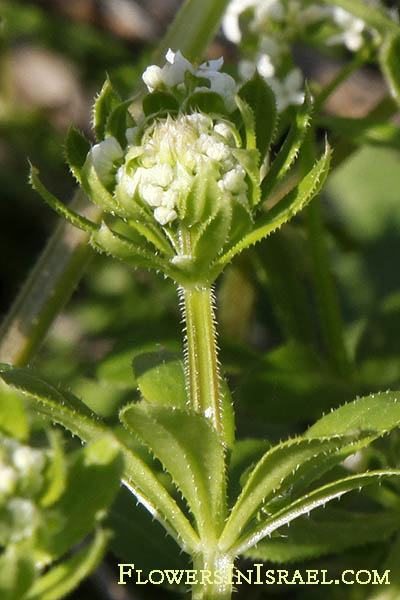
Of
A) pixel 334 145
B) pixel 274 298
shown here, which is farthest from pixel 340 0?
pixel 274 298

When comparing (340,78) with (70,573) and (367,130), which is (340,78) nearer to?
(367,130)

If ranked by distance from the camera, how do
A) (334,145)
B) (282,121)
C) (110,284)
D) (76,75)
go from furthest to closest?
(76,75)
(110,284)
(334,145)
(282,121)

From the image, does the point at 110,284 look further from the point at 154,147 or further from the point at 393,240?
the point at 154,147

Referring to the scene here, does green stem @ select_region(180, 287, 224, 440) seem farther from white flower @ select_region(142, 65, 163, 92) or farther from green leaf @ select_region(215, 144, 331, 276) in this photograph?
white flower @ select_region(142, 65, 163, 92)

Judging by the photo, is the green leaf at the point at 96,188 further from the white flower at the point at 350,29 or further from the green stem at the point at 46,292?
the white flower at the point at 350,29

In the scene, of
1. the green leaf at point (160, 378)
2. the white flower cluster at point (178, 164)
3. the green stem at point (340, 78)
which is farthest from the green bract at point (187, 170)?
the green stem at point (340, 78)

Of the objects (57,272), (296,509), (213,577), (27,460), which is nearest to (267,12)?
(57,272)

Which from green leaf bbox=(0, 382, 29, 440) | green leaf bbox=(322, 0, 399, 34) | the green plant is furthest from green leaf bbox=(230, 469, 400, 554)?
green leaf bbox=(322, 0, 399, 34)
